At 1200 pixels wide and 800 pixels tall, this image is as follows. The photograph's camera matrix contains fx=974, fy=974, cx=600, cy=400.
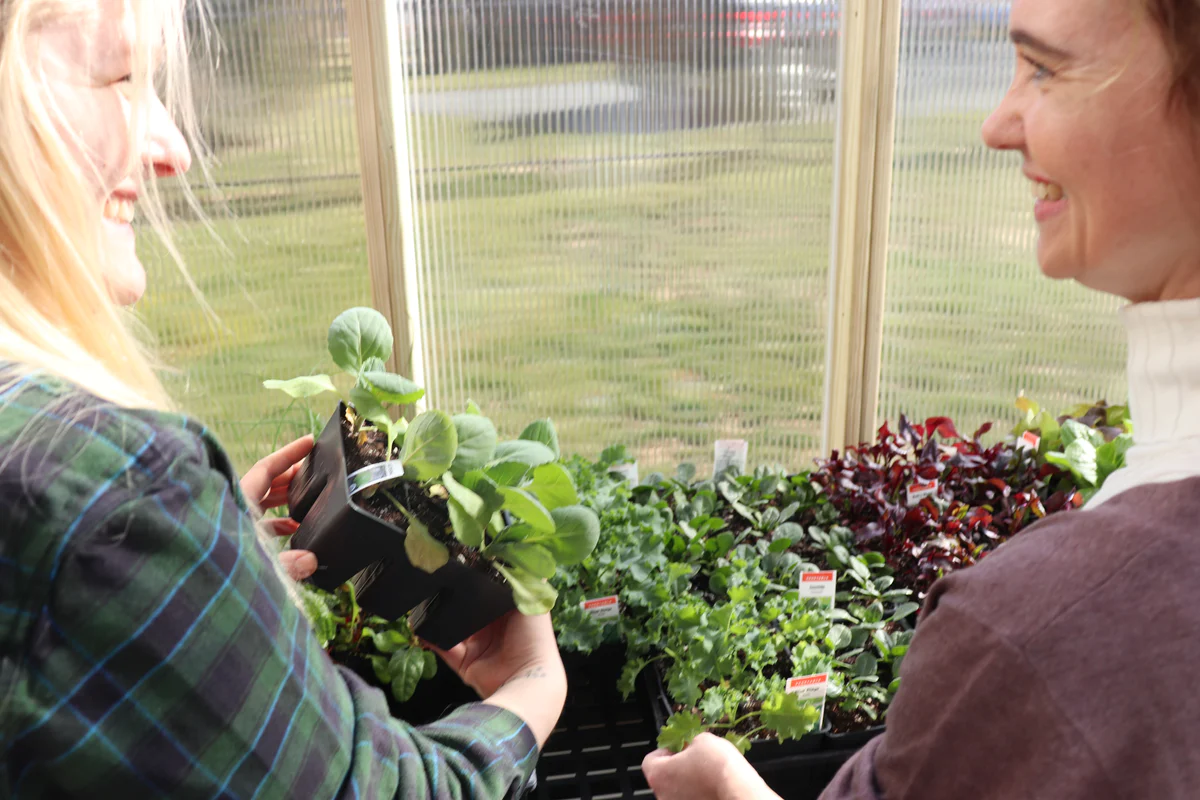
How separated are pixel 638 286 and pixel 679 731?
103cm

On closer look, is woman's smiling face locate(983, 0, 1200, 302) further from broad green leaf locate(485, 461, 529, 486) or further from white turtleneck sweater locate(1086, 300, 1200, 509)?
broad green leaf locate(485, 461, 529, 486)

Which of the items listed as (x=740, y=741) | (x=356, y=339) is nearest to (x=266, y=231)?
(x=356, y=339)

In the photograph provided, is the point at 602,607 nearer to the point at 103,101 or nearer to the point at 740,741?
the point at 740,741

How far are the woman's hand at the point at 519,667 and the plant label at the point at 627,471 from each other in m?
0.70

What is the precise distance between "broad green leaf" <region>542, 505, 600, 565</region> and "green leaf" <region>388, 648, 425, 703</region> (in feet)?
1.08

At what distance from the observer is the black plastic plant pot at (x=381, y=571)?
1.12 metres

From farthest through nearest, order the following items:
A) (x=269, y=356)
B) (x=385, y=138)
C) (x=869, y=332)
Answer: (x=869, y=332)
(x=269, y=356)
(x=385, y=138)

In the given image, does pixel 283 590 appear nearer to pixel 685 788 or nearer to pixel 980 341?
pixel 685 788

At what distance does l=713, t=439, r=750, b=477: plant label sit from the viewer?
2.02 metres

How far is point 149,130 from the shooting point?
688mm

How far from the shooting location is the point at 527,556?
48.0 inches

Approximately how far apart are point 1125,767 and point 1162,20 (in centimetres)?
51

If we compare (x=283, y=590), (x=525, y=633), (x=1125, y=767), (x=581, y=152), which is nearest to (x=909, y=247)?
(x=581, y=152)

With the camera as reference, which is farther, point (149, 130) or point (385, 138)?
point (385, 138)
